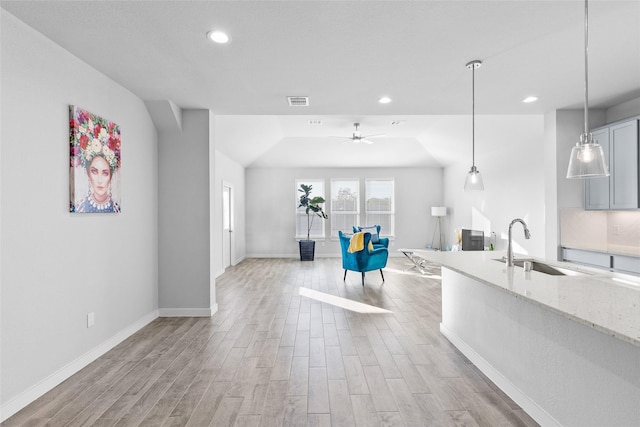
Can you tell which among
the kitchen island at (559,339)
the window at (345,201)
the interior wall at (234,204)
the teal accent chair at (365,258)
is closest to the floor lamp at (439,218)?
the window at (345,201)

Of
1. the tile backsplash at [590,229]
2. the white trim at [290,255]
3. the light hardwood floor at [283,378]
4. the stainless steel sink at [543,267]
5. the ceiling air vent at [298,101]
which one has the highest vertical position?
the ceiling air vent at [298,101]

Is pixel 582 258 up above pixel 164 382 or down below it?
above

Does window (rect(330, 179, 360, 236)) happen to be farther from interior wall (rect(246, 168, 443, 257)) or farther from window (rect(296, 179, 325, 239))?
window (rect(296, 179, 325, 239))

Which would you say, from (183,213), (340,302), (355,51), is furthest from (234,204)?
(355,51)

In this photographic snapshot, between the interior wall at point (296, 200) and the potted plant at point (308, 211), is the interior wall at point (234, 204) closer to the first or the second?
the interior wall at point (296, 200)

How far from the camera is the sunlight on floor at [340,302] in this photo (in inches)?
173

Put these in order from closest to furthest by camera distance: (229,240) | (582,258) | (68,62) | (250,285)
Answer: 1. (68,62)
2. (582,258)
3. (250,285)
4. (229,240)

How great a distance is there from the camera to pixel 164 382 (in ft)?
8.46

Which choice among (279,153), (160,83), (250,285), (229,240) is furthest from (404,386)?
(279,153)

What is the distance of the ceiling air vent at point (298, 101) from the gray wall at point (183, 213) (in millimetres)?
1089

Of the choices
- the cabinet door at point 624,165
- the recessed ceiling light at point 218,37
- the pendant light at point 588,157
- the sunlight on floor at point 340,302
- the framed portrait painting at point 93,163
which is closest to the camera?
the pendant light at point 588,157

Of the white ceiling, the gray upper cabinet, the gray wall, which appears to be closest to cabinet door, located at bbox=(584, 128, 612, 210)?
the gray upper cabinet

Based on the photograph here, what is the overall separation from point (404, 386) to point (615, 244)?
3.54m

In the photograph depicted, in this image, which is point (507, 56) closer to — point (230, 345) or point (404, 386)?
point (404, 386)
